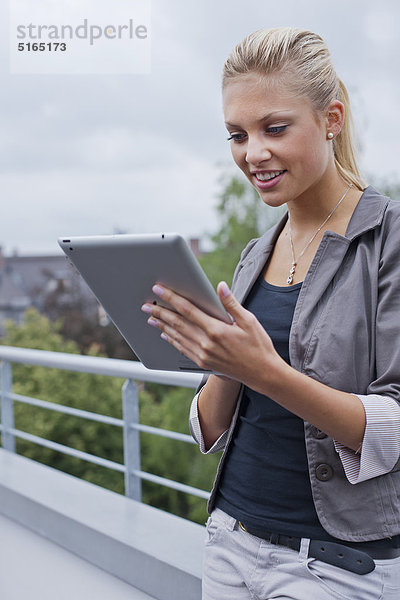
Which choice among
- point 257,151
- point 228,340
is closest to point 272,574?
point 228,340

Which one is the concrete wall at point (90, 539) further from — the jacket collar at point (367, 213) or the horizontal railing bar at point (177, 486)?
the jacket collar at point (367, 213)

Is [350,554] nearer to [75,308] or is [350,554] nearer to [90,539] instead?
[90,539]

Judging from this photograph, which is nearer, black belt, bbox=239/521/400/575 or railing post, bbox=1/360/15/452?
black belt, bbox=239/521/400/575

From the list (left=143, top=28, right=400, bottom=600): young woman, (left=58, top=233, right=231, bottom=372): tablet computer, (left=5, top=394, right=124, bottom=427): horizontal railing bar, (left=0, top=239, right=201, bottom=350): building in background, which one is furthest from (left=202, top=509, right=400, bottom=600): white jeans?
(left=0, top=239, right=201, bottom=350): building in background

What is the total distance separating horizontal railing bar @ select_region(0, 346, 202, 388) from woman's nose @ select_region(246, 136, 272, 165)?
0.86 meters

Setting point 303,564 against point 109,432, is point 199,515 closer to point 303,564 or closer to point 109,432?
point 109,432

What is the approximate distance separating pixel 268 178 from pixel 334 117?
0.13 m

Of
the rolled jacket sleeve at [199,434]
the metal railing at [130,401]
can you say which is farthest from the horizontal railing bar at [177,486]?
the rolled jacket sleeve at [199,434]

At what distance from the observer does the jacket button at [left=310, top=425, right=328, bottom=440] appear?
0.92m

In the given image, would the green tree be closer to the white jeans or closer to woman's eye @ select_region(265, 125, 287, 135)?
the white jeans

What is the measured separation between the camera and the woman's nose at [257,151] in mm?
938

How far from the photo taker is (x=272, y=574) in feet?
3.12

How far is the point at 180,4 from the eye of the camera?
29.5 meters

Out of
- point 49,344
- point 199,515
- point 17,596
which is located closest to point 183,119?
point 49,344
